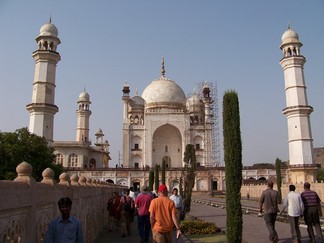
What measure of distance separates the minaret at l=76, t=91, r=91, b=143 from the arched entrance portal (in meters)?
8.99

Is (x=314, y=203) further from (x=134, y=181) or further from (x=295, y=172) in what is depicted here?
(x=134, y=181)

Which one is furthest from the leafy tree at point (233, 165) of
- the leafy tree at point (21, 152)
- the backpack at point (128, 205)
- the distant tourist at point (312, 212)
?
the leafy tree at point (21, 152)

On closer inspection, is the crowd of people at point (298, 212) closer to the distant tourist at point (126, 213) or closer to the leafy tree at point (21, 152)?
the distant tourist at point (126, 213)

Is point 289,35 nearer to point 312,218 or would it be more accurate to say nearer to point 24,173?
point 312,218

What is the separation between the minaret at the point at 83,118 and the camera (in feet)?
151

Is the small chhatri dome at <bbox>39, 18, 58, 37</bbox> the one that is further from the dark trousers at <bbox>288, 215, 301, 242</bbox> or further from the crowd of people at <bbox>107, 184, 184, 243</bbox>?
the dark trousers at <bbox>288, 215, 301, 242</bbox>

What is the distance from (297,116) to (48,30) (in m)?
24.1

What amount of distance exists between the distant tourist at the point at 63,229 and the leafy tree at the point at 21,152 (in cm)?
1909

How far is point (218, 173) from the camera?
39156 mm

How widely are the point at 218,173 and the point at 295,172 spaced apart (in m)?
9.73

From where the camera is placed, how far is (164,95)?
48.2 m

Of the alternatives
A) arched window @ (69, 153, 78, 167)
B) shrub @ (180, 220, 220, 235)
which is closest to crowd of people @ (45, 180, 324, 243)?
shrub @ (180, 220, 220, 235)

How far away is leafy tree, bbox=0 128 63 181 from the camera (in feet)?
71.9

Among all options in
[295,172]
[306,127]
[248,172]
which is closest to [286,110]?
[306,127]
